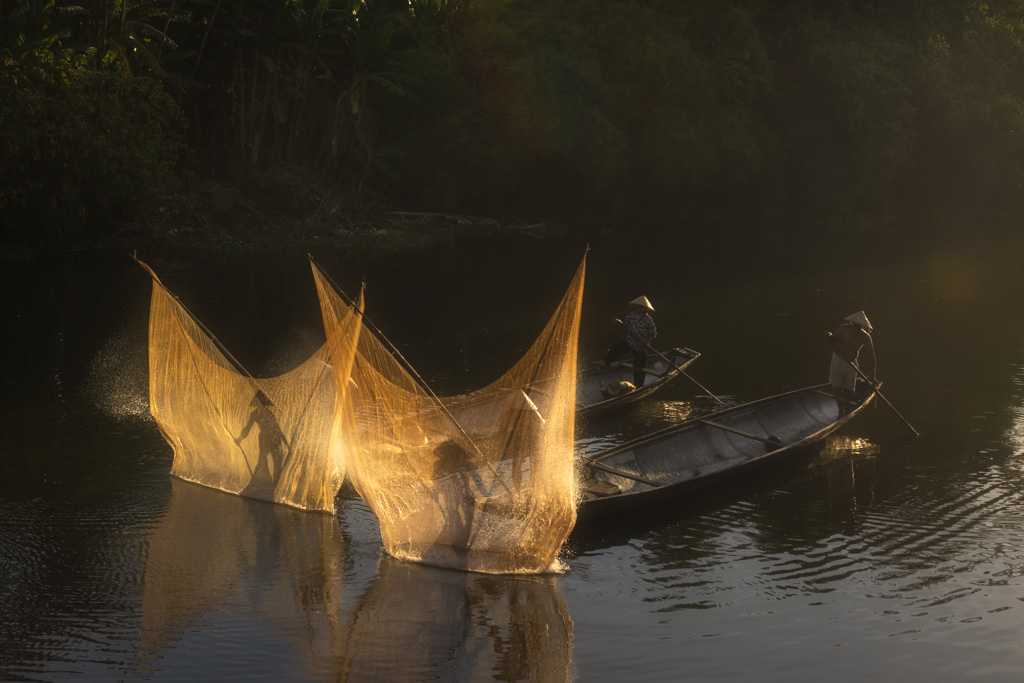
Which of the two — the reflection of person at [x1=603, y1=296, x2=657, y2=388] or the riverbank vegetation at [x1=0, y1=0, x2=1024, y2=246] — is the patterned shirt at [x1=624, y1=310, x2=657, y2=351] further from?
the riverbank vegetation at [x1=0, y1=0, x2=1024, y2=246]

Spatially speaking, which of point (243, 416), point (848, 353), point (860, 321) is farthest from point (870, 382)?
point (243, 416)

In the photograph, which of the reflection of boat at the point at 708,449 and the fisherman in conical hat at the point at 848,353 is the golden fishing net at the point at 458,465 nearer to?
the reflection of boat at the point at 708,449

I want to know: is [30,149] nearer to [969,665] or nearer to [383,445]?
[383,445]

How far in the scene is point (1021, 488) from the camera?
1165 centimetres

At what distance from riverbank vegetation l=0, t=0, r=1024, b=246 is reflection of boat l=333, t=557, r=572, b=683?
62.9 feet

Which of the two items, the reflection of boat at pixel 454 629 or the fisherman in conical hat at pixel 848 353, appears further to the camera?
the fisherman in conical hat at pixel 848 353

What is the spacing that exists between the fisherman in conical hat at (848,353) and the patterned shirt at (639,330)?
8.33ft

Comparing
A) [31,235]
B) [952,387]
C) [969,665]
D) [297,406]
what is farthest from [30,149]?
[969,665]

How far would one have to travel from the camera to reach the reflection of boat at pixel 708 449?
34.4ft

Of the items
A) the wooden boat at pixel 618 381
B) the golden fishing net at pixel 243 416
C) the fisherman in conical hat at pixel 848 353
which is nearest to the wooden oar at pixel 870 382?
the fisherman in conical hat at pixel 848 353

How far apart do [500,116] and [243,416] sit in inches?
1138

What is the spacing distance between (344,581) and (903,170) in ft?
134

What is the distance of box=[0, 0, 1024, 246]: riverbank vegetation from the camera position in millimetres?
25984

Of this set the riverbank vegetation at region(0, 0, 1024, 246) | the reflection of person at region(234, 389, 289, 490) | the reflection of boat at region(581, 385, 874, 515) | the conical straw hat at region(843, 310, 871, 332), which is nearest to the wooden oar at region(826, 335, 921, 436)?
the reflection of boat at region(581, 385, 874, 515)
